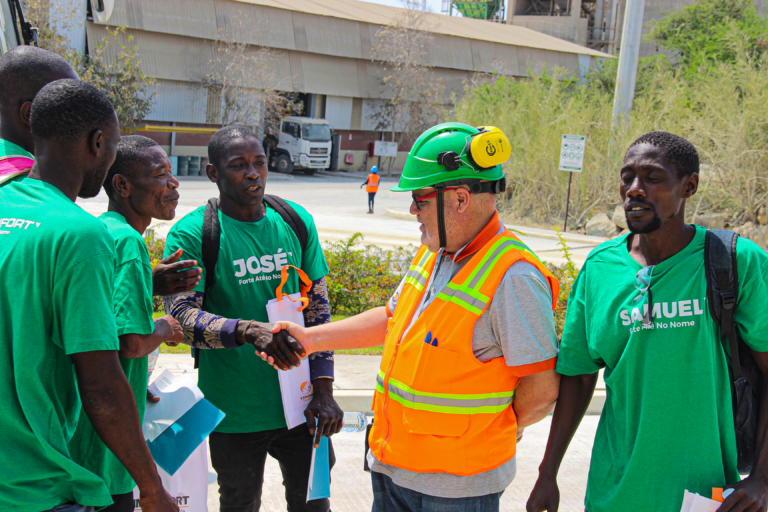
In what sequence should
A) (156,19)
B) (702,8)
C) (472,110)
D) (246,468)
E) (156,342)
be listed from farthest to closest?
(702,8), (156,19), (472,110), (246,468), (156,342)

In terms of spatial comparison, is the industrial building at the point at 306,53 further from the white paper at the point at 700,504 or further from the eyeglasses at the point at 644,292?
the white paper at the point at 700,504

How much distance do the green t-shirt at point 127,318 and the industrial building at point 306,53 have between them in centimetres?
2868

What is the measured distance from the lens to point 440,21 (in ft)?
154

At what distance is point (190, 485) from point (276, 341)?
2.41ft

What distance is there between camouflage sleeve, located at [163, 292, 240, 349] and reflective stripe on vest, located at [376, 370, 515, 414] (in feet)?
3.26

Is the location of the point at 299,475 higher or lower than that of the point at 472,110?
lower

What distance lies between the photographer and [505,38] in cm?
4938

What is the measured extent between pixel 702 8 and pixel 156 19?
3071 centimetres

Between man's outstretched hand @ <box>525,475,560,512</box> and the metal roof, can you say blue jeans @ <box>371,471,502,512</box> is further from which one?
the metal roof

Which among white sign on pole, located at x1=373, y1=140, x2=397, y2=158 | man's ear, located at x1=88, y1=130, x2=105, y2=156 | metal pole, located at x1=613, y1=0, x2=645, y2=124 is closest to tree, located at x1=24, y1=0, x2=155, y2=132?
white sign on pole, located at x1=373, y1=140, x2=397, y2=158

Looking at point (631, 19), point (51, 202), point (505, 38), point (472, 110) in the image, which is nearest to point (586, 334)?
point (51, 202)

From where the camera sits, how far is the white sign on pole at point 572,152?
725 inches

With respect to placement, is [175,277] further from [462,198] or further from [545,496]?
[545,496]

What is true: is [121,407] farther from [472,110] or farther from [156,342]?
[472,110]
